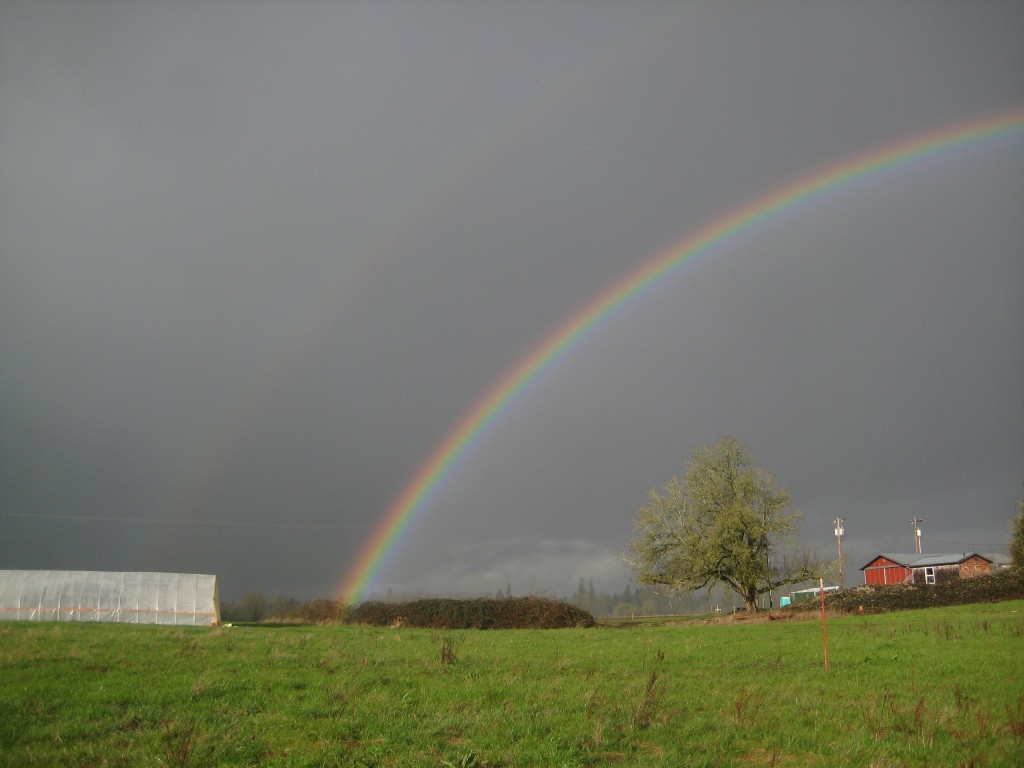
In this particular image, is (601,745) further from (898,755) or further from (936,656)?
(936,656)

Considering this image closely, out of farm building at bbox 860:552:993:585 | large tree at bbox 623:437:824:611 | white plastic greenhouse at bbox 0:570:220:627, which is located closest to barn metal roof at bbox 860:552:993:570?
farm building at bbox 860:552:993:585

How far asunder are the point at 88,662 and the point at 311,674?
4113mm

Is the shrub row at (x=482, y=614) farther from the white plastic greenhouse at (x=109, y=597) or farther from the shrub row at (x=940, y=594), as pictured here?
the shrub row at (x=940, y=594)

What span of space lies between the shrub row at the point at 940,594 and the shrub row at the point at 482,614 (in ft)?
46.2

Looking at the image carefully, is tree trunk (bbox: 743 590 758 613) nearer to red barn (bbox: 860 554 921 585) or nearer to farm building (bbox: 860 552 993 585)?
farm building (bbox: 860 552 993 585)

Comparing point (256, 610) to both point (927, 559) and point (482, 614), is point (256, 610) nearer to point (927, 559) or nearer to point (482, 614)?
point (482, 614)

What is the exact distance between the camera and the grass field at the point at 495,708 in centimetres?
841

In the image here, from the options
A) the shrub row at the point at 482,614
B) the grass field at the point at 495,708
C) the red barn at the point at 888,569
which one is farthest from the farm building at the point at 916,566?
the grass field at the point at 495,708

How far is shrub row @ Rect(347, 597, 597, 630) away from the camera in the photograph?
144 ft

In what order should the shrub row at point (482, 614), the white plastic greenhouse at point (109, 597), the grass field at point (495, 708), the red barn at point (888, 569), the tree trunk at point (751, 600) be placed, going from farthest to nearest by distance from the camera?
the red barn at point (888, 569) → the tree trunk at point (751, 600) → the white plastic greenhouse at point (109, 597) → the shrub row at point (482, 614) → the grass field at point (495, 708)

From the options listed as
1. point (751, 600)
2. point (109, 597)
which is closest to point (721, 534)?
point (751, 600)

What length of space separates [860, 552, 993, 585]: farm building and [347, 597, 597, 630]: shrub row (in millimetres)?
48173

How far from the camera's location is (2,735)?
8.62m

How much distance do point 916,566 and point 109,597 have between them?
80.2 metres
